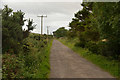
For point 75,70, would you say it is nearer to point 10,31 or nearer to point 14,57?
point 14,57

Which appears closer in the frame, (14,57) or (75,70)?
(14,57)

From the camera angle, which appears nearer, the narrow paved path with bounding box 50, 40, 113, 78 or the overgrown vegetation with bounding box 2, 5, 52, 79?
the overgrown vegetation with bounding box 2, 5, 52, 79

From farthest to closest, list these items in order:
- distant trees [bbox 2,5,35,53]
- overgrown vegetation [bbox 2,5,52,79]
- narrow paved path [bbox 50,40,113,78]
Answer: distant trees [bbox 2,5,35,53] → narrow paved path [bbox 50,40,113,78] → overgrown vegetation [bbox 2,5,52,79]

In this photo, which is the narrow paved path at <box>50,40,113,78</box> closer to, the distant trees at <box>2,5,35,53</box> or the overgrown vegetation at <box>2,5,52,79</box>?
the overgrown vegetation at <box>2,5,52,79</box>

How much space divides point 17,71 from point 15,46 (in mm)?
2817

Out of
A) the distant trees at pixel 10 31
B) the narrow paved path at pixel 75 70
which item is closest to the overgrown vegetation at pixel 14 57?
the distant trees at pixel 10 31

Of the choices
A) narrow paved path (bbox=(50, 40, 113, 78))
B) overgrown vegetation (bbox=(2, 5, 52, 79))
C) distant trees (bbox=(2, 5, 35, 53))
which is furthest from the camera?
distant trees (bbox=(2, 5, 35, 53))

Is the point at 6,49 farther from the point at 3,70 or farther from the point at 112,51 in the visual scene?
the point at 112,51

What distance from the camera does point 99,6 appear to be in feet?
32.5

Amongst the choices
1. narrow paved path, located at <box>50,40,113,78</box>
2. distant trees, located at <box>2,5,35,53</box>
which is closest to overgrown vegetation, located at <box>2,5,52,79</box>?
distant trees, located at <box>2,5,35,53</box>

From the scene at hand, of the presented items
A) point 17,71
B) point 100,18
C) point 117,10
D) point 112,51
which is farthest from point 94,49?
point 17,71

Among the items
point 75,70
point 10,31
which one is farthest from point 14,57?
point 75,70

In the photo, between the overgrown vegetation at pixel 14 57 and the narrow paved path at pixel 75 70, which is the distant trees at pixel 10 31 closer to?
the overgrown vegetation at pixel 14 57

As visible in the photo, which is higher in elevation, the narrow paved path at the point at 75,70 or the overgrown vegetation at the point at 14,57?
the overgrown vegetation at the point at 14,57
